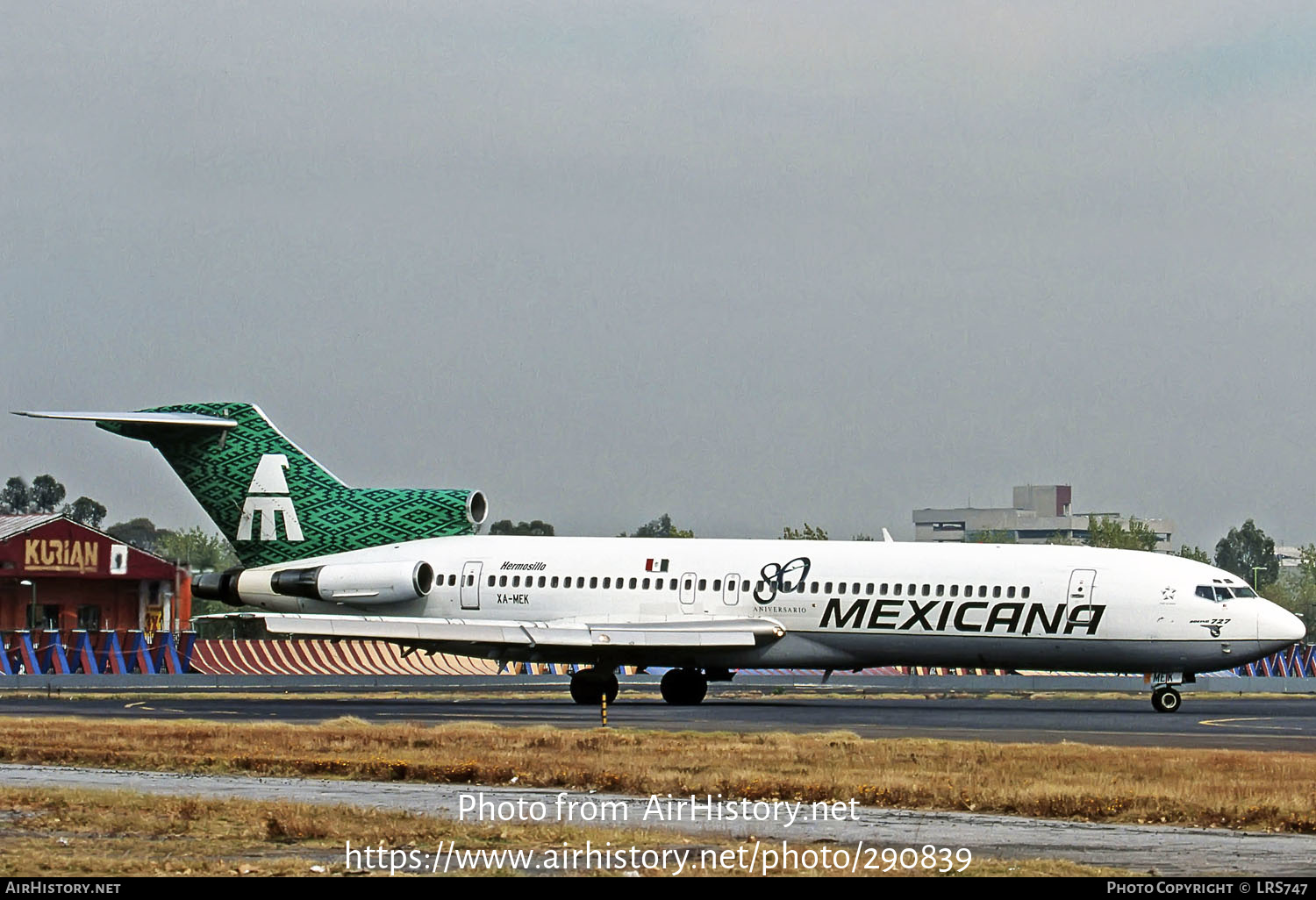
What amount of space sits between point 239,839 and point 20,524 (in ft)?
262

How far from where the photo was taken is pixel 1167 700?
39.3 m

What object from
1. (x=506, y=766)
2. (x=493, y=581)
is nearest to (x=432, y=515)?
(x=493, y=581)

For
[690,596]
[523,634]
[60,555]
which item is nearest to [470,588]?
[523,634]

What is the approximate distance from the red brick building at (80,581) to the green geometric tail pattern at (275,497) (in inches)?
1517

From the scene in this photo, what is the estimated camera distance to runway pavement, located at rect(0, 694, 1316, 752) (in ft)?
101

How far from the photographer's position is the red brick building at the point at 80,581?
8825 cm

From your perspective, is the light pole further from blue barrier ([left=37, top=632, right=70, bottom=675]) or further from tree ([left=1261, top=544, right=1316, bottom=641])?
tree ([left=1261, top=544, right=1316, bottom=641])

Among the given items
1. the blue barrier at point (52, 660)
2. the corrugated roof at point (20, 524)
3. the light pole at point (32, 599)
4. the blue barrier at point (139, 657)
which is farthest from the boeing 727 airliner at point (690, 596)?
the corrugated roof at point (20, 524)

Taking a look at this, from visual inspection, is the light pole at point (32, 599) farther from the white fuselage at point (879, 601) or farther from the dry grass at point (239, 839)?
the dry grass at point (239, 839)

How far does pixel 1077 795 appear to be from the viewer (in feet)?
62.7

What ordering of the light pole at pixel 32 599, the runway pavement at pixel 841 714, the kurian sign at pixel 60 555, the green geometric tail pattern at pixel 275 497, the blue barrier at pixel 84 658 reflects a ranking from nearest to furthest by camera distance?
the runway pavement at pixel 841 714, the green geometric tail pattern at pixel 275 497, the blue barrier at pixel 84 658, the light pole at pixel 32 599, the kurian sign at pixel 60 555

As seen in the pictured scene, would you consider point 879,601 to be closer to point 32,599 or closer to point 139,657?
point 139,657

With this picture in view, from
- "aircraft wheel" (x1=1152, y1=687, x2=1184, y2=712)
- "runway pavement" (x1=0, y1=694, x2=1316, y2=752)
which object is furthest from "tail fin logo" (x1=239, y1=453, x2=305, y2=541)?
"aircraft wheel" (x1=1152, y1=687, x2=1184, y2=712)
